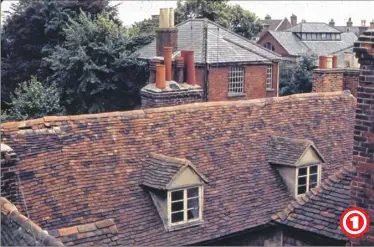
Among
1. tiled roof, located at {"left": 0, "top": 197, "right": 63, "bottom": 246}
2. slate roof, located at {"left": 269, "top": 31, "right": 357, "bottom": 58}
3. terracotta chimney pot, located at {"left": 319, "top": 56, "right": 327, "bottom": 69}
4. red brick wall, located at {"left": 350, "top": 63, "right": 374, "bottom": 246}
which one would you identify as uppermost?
slate roof, located at {"left": 269, "top": 31, "right": 357, "bottom": 58}

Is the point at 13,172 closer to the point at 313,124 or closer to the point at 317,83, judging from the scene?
the point at 313,124

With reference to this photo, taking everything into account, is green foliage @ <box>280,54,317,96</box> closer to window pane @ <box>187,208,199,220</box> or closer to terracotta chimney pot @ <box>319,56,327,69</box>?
terracotta chimney pot @ <box>319,56,327,69</box>

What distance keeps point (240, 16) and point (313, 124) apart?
1554 inches

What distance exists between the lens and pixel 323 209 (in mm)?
10109

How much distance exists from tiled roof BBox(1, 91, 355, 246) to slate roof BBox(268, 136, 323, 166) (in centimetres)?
22

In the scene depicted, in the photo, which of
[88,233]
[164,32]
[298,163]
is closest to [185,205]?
[88,233]

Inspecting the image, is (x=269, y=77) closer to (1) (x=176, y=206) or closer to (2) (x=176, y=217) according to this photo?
(1) (x=176, y=206)

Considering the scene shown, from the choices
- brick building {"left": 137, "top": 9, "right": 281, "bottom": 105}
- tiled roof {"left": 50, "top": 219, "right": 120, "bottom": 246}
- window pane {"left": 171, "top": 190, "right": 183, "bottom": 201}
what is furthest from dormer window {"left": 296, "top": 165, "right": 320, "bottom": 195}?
brick building {"left": 137, "top": 9, "right": 281, "bottom": 105}

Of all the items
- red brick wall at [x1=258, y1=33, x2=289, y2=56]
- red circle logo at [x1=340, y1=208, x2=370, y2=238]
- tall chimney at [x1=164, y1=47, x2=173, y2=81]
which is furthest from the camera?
red brick wall at [x1=258, y1=33, x2=289, y2=56]

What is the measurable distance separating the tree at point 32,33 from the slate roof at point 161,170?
2524 centimetres

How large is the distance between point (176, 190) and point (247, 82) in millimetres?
20319

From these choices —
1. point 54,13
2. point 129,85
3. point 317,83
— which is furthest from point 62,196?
point 54,13

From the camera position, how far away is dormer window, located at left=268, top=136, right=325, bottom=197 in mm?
13453

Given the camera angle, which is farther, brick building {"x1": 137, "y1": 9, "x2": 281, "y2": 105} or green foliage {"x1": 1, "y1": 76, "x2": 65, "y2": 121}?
brick building {"x1": 137, "y1": 9, "x2": 281, "y2": 105}
